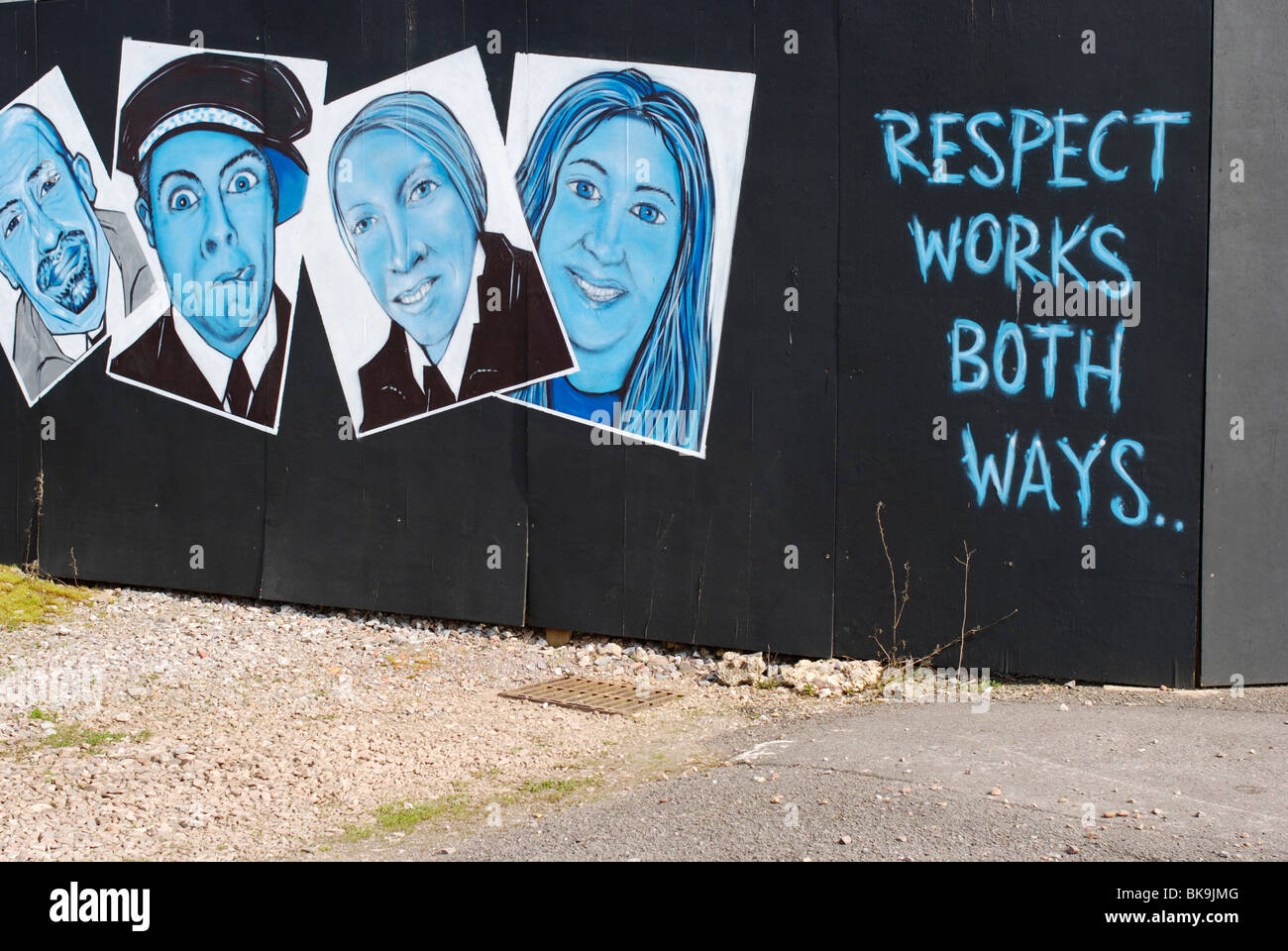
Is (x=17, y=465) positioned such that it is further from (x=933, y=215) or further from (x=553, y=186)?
(x=933, y=215)

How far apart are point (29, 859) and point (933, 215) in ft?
15.8

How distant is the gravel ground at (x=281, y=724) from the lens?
15.1 ft

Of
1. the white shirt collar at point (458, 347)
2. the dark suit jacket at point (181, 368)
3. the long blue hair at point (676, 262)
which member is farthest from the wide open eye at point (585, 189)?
the dark suit jacket at point (181, 368)

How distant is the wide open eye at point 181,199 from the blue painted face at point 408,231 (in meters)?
1.23

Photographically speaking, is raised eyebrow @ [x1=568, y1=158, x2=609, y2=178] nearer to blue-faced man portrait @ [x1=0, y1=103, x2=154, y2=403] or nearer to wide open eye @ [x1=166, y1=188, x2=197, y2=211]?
wide open eye @ [x1=166, y1=188, x2=197, y2=211]

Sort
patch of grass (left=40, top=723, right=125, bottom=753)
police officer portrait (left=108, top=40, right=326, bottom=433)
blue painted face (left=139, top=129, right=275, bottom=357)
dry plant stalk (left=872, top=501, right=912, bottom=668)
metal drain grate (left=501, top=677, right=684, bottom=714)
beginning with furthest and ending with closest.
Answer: blue painted face (left=139, top=129, right=275, bottom=357)
police officer portrait (left=108, top=40, right=326, bottom=433)
dry plant stalk (left=872, top=501, right=912, bottom=668)
metal drain grate (left=501, top=677, right=684, bottom=714)
patch of grass (left=40, top=723, right=125, bottom=753)

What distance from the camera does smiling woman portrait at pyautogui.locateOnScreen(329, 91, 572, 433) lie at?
7.14 metres

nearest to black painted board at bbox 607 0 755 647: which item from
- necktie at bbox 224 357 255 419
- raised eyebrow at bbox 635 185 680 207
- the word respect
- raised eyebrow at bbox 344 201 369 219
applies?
raised eyebrow at bbox 635 185 680 207

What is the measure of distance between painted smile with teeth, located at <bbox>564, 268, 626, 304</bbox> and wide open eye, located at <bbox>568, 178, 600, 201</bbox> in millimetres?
419

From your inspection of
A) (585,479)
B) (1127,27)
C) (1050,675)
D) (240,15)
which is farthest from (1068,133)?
(240,15)

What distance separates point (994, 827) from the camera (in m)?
4.27

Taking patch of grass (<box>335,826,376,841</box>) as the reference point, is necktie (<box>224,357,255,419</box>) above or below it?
above

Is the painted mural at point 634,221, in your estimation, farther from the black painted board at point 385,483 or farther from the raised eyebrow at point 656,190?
the black painted board at point 385,483

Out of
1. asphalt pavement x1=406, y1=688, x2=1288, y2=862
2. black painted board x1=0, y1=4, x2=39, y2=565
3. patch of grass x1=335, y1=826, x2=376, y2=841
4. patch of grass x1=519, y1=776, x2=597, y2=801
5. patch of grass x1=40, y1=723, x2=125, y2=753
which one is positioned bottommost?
patch of grass x1=335, y1=826, x2=376, y2=841
